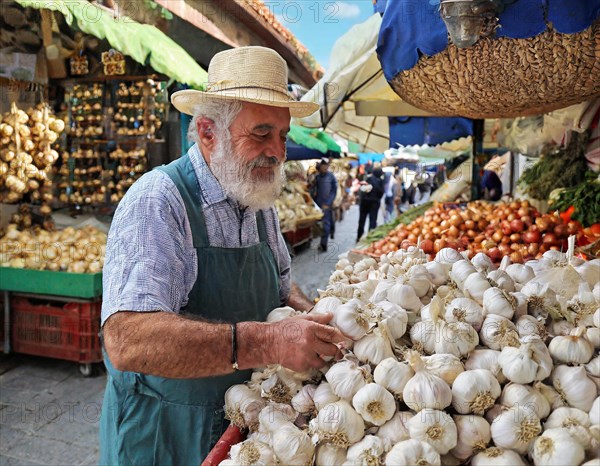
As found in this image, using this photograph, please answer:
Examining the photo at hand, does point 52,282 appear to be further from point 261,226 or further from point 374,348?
point 374,348

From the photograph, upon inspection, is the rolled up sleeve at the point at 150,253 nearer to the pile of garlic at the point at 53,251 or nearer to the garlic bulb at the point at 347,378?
the garlic bulb at the point at 347,378

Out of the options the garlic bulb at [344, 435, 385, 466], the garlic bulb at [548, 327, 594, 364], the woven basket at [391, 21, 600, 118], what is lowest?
the garlic bulb at [344, 435, 385, 466]

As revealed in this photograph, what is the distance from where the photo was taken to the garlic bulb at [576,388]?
4.18 feet

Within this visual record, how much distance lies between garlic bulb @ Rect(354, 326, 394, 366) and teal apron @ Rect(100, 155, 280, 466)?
55 centimetres

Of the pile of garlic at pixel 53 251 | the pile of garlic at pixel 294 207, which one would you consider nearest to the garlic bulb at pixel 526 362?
the pile of garlic at pixel 53 251

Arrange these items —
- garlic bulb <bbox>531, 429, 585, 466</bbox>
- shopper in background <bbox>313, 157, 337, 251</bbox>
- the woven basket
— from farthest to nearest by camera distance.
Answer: shopper in background <bbox>313, 157, 337, 251</bbox>, the woven basket, garlic bulb <bbox>531, 429, 585, 466</bbox>

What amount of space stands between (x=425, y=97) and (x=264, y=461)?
207 cm

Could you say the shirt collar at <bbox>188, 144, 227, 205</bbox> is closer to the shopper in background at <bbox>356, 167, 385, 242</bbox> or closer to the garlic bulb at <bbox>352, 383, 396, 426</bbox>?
the garlic bulb at <bbox>352, 383, 396, 426</bbox>

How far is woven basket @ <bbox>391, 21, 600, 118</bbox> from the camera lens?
199 centimetres

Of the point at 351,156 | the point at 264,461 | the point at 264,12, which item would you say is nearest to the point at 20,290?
the point at 264,461

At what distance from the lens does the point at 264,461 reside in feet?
4.22

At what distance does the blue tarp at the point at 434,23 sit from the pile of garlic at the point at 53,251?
3.41 m

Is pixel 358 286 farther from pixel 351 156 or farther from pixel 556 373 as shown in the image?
pixel 351 156

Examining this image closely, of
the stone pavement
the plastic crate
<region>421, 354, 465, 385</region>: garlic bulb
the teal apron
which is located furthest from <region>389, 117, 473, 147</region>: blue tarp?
<region>421, 354, 465, 385</region>: garlic bulb
